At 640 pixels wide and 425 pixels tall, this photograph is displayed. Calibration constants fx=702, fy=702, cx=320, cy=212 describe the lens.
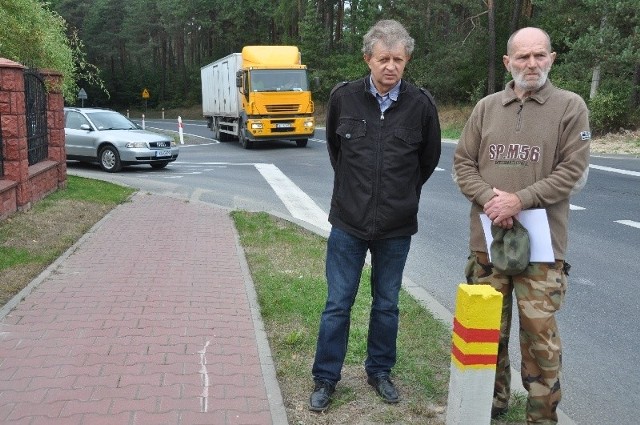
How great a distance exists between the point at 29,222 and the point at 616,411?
754 centimetres

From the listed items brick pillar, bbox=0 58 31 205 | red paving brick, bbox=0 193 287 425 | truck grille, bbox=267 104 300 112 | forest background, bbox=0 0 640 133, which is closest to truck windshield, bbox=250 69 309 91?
truck grille, bbox=267 104 300 112

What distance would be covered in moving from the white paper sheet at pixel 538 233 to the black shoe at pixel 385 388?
1138 mm

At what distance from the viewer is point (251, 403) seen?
383 cm

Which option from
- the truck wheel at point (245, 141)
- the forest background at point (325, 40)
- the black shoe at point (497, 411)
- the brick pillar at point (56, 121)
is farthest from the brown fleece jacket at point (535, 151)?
the truck wheel at point (245, 141)

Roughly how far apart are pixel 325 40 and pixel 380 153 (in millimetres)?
51004

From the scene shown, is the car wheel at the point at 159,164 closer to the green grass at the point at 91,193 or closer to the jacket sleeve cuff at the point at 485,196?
the green grass at the point at 91,193

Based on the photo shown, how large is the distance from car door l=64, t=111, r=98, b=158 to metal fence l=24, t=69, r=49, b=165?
494cm

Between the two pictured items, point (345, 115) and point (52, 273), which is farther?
point (52, 273)

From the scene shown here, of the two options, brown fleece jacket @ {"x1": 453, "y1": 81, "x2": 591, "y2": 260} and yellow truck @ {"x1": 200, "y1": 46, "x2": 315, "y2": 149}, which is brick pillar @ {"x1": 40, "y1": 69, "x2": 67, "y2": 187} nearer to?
brown fleece jacket @ {"x1": 453, "y1": 81, "x2": 591, "y2": 260}

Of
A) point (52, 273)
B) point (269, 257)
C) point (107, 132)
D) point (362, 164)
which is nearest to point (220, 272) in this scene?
point (269, 257)

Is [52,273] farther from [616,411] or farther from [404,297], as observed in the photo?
[616,411]

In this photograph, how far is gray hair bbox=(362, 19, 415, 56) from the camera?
351 centimetres

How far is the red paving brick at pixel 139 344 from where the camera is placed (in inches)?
147

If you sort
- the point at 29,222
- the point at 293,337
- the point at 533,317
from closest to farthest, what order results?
the point at 533,317
the point at 293,337
the point at 29,222
